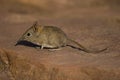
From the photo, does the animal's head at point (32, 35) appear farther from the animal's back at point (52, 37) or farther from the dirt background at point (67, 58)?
the dirt background at point (67, 58)

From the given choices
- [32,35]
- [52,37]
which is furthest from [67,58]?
[32,35]

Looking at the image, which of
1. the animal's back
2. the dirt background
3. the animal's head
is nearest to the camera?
the dirt background

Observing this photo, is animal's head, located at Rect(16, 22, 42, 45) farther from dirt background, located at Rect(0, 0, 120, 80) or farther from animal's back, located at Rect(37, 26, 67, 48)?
dirt background, located at Rect(0, 0, 120, 80)

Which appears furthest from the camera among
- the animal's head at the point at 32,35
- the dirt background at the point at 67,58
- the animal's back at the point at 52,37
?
the animal's head at the point at 32,35

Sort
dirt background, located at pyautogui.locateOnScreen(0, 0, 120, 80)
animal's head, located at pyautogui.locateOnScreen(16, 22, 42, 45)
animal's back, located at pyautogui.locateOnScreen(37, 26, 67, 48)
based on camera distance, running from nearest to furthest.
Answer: dirt background, located at pyautogui.locateOnScreen(0, 0, 120, 80) < animal's back, located at pyautogui.locateOnScreen(37, 26, 67, 48) < animal's head, located at pyautogui.locateOnScreen(16, 22, 42, 45)

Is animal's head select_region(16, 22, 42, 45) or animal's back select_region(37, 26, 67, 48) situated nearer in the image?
animal's back select_region(37, 26, 67, 48)

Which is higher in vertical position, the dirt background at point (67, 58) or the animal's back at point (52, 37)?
the animal's back at point (52, 37)

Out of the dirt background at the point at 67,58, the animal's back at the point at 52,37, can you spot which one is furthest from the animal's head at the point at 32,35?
the dirt background at the point at 67,58

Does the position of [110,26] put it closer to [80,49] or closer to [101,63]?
[80,49]

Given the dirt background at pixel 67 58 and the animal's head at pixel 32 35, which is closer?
the dirt background at pixel 67 58

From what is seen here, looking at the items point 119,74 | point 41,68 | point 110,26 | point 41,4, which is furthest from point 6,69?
point 41,4

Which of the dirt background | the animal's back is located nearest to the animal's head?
the animal's back
